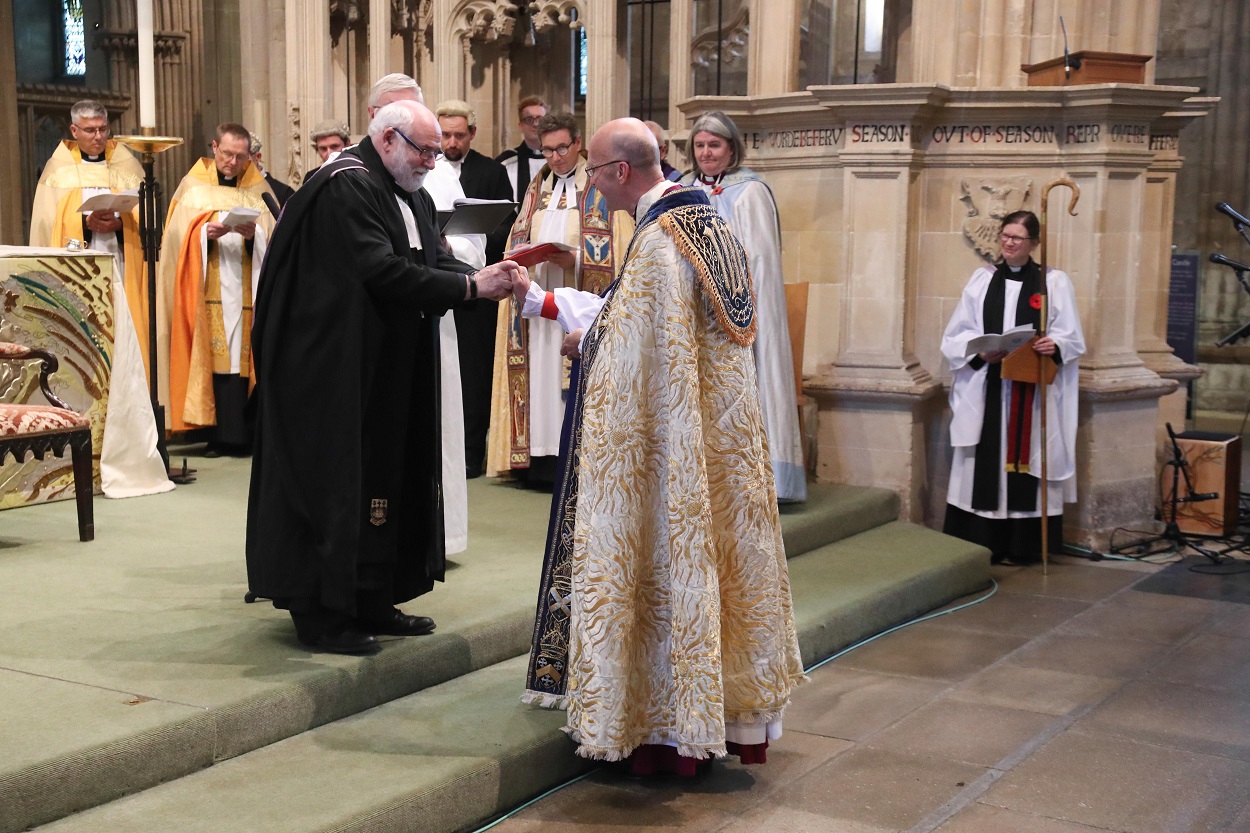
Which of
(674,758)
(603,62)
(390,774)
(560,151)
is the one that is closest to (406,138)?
(390,774)

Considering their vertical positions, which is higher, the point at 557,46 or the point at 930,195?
the point at 557,46

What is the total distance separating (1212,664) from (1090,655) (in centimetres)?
43

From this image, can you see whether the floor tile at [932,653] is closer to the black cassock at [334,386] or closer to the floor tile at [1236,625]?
the floor tile at [1236,625]

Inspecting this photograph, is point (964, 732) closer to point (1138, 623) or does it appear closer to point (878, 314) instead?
point (1138, 623)

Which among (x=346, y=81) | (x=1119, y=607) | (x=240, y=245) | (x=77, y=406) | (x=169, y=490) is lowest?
(x=1119, y=607)

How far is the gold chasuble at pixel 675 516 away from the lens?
3596mm

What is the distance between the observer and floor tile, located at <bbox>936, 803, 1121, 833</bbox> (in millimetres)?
3674

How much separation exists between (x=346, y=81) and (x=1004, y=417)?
5.30 meters

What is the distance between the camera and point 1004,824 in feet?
12.2

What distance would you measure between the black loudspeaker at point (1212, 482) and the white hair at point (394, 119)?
16.6 feet

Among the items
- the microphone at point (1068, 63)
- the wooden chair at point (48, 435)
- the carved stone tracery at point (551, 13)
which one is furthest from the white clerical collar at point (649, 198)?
the carved stone tracery at point (551, 13)

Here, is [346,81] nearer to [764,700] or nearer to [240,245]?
[240,245]

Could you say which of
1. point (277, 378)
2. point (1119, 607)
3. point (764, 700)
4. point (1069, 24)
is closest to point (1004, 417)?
point (1119, 607)

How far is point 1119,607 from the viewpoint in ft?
20.3
